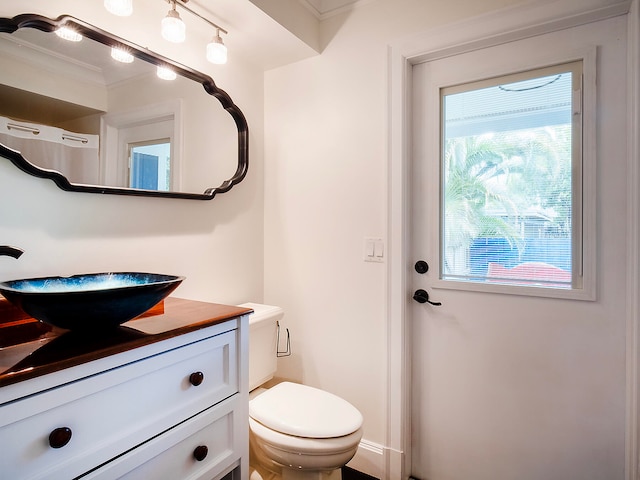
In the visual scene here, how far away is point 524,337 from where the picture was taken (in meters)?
1.50

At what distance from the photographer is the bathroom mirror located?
1098mm

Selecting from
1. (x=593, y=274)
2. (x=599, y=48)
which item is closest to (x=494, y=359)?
(x=593, y=274)

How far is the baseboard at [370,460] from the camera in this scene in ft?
5.64

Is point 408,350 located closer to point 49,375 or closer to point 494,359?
point 494,359

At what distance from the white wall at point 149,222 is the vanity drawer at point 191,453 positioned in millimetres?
657

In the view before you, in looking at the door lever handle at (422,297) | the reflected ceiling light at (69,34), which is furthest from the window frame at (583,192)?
the reflected ceiling light at (69,34)

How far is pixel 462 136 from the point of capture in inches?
63.9

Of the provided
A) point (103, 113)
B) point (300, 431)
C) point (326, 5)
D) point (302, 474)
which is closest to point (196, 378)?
point (300, 431)

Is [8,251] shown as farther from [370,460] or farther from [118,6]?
[370,460]

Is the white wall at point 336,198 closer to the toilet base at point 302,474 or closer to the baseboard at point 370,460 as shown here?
the baseboard at point 370,460

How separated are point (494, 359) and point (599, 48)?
131cm

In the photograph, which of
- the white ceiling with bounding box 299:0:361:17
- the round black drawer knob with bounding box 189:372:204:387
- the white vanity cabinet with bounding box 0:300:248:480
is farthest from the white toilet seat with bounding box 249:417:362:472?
the white ceiling with bounding box 299:0:361:17

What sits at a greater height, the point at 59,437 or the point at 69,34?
the point at 69,34

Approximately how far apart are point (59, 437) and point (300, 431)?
776mm
